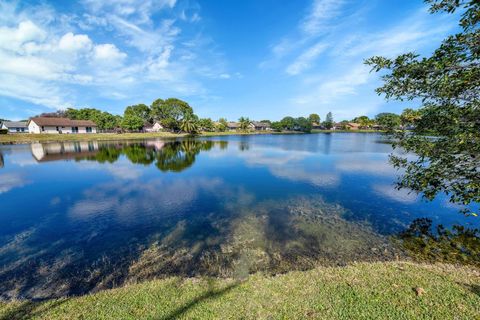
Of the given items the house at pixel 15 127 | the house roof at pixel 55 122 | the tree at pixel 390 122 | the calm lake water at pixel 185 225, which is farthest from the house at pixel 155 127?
the tree at pixel 390 122

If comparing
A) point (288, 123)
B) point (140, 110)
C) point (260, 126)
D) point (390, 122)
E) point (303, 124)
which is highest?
point (140, 110)

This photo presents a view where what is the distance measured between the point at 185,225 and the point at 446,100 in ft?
38.6

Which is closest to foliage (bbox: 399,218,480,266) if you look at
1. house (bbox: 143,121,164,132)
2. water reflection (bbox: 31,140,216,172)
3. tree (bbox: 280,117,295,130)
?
water reflection (bbox: 31,140,216,172)

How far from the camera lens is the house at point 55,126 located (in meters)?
67.6

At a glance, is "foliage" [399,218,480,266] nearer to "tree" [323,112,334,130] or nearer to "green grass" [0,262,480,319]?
"green grass" [0,262,480,319]

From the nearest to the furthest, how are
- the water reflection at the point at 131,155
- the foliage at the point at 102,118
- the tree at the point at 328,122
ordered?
the water reflection at the point at 131,155
the foliage at the point at 102,118
the tree at the point at 328,122

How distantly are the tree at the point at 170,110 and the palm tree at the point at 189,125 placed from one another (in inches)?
221

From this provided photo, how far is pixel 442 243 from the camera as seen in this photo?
27.5ft

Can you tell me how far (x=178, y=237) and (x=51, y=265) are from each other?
445 cm

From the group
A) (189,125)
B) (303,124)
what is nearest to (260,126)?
(303,124)

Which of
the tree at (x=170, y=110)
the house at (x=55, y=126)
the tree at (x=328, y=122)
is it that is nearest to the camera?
the house at (x=55, y=126)

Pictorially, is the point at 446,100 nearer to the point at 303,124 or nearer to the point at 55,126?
the point at 55,126

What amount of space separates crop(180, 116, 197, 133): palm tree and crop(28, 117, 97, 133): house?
1379 inches

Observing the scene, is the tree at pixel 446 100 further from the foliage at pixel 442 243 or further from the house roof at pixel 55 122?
the house roof at pixel 55 122
